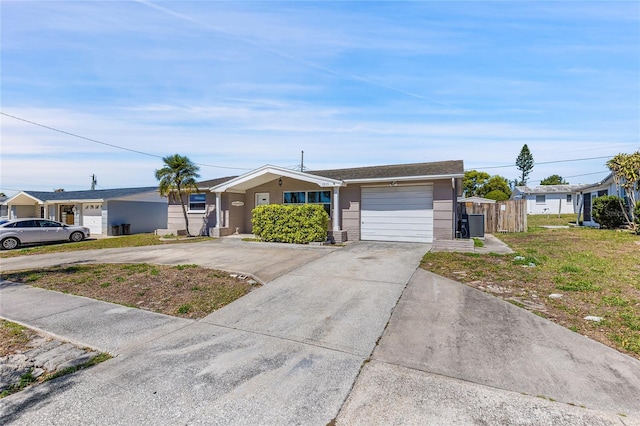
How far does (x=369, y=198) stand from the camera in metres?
13.4

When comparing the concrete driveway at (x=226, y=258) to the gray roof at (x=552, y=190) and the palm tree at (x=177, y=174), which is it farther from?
the gray roof at (x=552, y=190)

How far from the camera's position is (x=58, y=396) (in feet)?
9.41

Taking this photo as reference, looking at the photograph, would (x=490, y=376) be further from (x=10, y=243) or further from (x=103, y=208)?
(x=103, y=208)

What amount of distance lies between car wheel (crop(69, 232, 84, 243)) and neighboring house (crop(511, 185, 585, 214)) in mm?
42945

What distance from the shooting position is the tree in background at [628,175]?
14531 millimetres

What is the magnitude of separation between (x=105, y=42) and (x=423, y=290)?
12379 mm

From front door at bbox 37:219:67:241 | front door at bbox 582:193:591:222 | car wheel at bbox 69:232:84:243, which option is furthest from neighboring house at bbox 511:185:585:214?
front door at bbox 37:219:67:241

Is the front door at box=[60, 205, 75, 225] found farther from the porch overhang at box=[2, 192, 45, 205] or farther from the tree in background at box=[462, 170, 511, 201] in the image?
the tree in background at box=[462, 170, 511, 201]

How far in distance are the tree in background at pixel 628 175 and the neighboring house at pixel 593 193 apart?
2.99ft

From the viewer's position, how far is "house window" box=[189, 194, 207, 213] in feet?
57.0

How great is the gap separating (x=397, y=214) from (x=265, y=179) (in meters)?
6.93

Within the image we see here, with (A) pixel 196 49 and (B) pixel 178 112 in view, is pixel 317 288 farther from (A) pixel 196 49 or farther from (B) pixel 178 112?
(B) pixel 178 112

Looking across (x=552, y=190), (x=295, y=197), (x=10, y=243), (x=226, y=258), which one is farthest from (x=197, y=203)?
(x=552, y=190)

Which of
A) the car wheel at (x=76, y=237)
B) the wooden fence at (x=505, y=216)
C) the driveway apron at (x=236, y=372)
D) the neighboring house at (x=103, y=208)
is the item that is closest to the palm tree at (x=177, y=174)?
the car wheel at (x=76, y=237)
